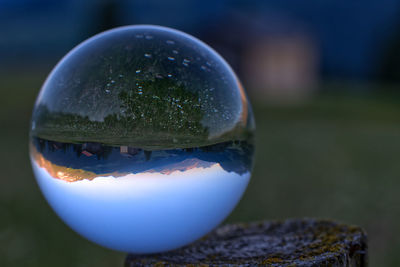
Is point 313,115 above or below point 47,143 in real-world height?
above

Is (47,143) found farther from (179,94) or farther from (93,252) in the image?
(93,252)

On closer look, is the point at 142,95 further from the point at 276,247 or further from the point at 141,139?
the point at 276,247

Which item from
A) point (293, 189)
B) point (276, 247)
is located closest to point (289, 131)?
point (293, 189)

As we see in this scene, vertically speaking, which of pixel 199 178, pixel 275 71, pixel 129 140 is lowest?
pixel 199 178

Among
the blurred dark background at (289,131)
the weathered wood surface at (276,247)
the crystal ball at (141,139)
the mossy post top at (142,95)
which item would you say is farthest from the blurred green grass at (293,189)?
the mossy post top at (142,95)

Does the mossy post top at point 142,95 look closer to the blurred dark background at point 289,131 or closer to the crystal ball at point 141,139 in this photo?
the crystal ball at point 141,139

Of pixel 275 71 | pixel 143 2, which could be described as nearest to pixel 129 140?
pixel 275 71

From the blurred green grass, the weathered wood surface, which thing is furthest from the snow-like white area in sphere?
the blurred green grass
